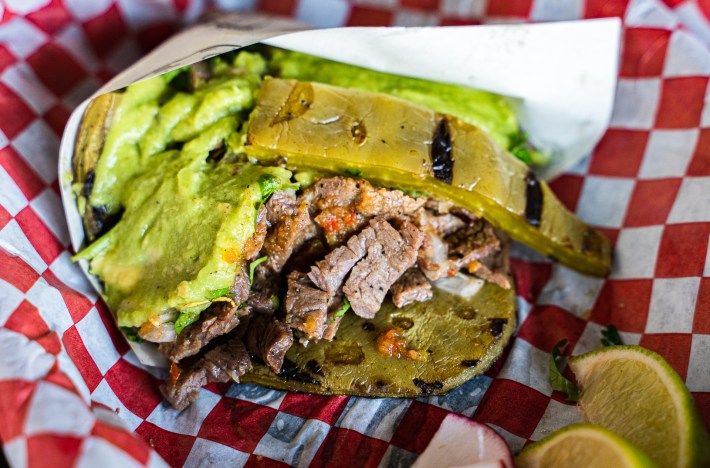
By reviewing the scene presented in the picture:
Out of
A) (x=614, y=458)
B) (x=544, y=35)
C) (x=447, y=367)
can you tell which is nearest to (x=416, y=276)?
(x=447, y=367)

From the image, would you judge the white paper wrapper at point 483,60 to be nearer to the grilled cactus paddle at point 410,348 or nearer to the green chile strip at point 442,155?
the green chile strip at point 442,155

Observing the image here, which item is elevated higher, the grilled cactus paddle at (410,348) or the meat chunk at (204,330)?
the meat chunk at (204,330)

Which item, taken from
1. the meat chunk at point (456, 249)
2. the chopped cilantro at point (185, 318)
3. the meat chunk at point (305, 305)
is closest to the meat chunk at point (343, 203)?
the meat chunk at point (305, 305)

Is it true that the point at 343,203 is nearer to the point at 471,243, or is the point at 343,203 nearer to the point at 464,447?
the point at 471,243

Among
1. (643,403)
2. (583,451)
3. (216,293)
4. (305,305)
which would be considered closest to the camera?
(583,451)

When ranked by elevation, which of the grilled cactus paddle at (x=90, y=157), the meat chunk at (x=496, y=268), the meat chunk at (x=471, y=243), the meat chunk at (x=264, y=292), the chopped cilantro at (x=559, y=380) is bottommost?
the chopped cilantro at (x=559, y=380)

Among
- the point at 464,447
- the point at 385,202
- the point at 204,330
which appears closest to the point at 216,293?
the point at 204,330
